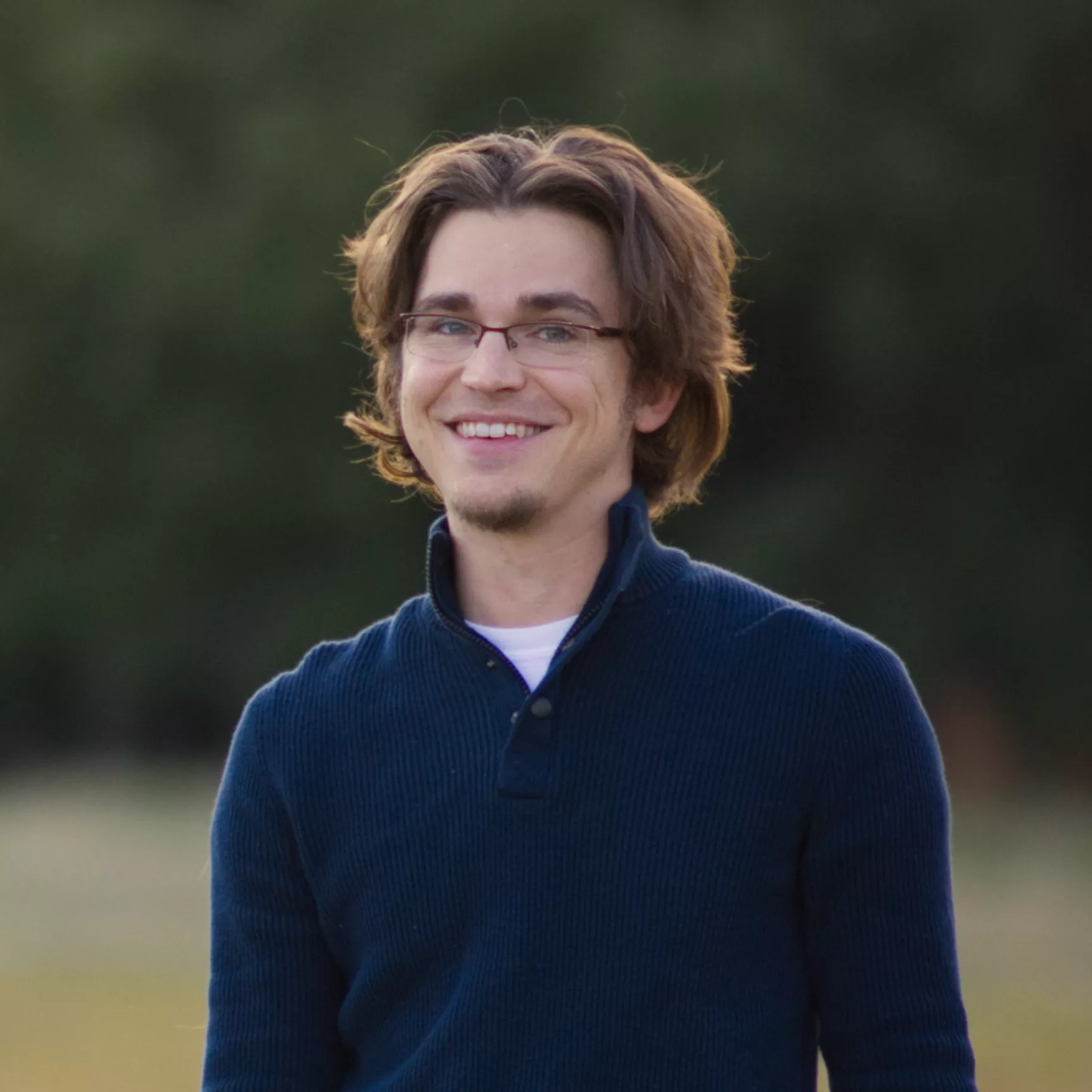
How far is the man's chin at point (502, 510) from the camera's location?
2465 mm

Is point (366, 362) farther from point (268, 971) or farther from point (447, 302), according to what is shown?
point (268, 971)

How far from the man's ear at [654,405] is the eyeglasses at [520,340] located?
0.15 meters

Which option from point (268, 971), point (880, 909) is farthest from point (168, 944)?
point (880, 909)

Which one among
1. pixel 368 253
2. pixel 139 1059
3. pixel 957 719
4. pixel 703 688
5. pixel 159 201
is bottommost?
pixel 139 1059

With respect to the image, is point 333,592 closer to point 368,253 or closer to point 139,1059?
point 139,1059

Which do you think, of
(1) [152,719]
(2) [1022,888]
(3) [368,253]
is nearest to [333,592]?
(1) [152,719]

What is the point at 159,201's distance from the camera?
15367 mm

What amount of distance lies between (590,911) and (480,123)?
477 inches

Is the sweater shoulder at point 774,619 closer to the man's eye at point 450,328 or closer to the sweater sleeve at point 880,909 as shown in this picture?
the sweater sleeve at point 880,909

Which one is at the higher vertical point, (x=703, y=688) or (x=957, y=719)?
(x=703, y=688)

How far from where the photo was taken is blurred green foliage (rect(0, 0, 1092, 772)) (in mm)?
13133

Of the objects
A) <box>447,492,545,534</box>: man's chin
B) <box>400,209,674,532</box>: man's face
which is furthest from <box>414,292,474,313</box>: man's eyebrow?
<box>447,492,545,534</box>: man's chin

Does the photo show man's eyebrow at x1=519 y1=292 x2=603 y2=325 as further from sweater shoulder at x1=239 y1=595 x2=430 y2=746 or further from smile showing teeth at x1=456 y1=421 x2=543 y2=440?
sweater shoulder at x1=239 y1=595 x2=430 y2=746

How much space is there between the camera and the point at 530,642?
8.19 ft
